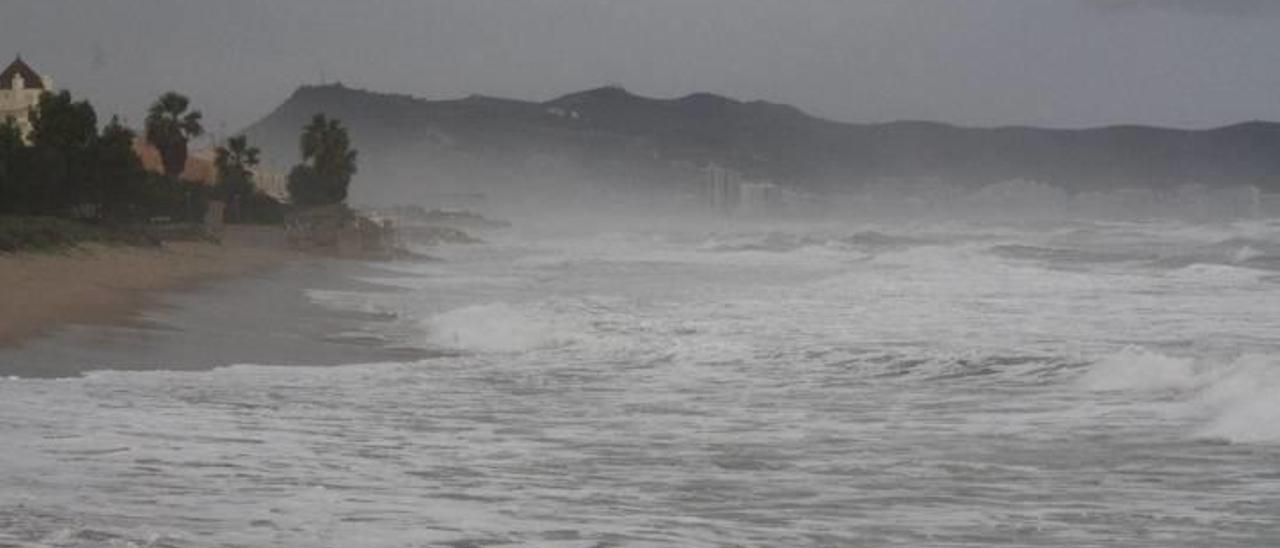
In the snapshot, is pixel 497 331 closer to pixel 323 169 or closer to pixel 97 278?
pixel 97 278

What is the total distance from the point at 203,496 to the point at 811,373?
10342mm

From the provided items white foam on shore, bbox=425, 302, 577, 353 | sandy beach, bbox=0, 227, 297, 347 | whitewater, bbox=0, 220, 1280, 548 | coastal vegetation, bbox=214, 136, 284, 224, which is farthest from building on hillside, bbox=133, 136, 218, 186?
whitewater, bbox=0, 220, 1280, 548

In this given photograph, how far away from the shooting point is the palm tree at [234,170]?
80.6 metres

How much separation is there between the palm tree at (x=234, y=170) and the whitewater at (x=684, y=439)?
53.8 metres

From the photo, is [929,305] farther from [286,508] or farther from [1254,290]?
[286,508]

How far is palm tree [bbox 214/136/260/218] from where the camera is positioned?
80619 mm

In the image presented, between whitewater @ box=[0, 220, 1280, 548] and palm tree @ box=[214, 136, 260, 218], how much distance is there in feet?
177

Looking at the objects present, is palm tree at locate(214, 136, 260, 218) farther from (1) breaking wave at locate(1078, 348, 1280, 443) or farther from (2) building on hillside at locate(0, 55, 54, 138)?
(1) breaking wave at locate(1078, 348, 1280, 443)

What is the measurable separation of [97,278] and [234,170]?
175 ft

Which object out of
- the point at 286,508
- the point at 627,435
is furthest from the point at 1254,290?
the point at 286,508

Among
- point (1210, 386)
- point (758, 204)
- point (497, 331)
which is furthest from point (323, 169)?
point (758, 204)

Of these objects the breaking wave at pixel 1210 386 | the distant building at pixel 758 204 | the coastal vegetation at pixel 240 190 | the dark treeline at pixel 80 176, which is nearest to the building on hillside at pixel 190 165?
the coastal vegetation at pixel 240 190

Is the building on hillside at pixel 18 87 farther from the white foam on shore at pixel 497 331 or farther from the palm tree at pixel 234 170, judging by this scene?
the white foam on shore at pixel 497 331

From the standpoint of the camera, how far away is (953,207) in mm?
188875
